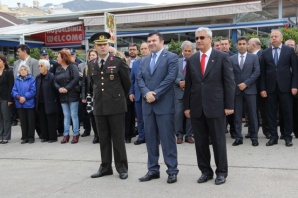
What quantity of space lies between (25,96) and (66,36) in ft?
41.5

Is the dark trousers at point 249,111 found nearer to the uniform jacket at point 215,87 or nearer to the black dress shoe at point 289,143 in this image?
the black dress shoe at point 289,143

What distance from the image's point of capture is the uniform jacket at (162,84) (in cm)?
595

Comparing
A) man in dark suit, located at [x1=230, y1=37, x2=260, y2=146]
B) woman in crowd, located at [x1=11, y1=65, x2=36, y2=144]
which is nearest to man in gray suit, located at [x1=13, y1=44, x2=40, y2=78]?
woman in crowd, located at [x1=11, y1=65, x2=36, y2=144]

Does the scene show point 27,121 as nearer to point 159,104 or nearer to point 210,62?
point 159,104

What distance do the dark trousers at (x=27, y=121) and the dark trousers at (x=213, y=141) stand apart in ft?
16.6

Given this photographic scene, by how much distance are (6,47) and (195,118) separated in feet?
59.3

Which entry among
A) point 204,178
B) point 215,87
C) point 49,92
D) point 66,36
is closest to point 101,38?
point 215,87

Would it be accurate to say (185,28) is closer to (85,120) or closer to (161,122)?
(85,120)

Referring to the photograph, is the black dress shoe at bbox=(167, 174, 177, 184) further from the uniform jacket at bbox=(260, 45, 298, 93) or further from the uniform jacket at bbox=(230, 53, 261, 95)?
the uniform jacket at bbox=(260, 45, 298, 93)

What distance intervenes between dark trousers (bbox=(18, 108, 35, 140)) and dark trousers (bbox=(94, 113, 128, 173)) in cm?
389

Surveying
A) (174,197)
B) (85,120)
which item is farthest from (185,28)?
(174,197)

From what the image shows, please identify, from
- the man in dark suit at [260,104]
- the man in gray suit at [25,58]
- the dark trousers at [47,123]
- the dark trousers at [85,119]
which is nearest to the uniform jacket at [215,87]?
the man in dark suit at [260,104]

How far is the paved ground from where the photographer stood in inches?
215

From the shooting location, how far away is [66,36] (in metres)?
21.8
